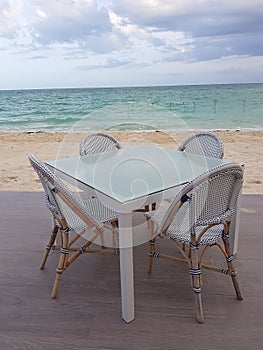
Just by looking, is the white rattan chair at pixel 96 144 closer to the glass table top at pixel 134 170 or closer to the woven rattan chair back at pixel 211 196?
the glass table top at pixel 134 170

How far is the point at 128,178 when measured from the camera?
63.6 inches

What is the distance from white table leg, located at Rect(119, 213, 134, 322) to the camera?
1.33m

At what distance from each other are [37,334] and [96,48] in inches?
540

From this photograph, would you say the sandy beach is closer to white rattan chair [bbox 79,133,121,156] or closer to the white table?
white rattan chair [bbox 79,133,121,156]

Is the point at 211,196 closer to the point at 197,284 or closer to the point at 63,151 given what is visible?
the point at 197,284

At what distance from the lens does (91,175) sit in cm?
167

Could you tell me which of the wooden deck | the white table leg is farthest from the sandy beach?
the white table leg

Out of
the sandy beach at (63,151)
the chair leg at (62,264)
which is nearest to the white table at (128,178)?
the chair leg at (62,264)

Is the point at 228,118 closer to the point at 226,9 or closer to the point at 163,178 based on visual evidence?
the point at 226,9

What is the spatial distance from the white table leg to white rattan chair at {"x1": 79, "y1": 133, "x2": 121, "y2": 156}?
1.12 meters

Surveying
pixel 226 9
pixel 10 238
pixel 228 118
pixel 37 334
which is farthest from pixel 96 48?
pixel 37 334

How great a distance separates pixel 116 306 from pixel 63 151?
5303mm

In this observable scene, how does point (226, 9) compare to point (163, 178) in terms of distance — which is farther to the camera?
point (226, 9)

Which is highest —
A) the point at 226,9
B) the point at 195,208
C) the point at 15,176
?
the point at 226,9
